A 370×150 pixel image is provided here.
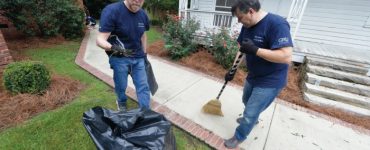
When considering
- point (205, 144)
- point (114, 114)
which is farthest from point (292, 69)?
point (114, 114)

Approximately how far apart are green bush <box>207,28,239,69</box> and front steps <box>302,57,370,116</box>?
5.27 feet

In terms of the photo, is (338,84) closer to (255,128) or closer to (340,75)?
(340,75)

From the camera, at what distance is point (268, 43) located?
5.58 ft

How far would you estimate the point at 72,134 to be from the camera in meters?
2.31

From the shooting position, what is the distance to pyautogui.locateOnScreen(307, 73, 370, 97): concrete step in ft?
12.2

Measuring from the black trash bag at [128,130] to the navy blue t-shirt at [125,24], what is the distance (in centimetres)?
85

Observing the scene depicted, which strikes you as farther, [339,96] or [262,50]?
[339,96]

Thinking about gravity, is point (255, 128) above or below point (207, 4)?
below

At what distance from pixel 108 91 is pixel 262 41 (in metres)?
2.65

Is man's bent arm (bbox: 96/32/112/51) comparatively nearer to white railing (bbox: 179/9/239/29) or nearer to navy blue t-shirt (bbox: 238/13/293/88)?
navy blue t-shirt (bbox: 238/13/293/88)

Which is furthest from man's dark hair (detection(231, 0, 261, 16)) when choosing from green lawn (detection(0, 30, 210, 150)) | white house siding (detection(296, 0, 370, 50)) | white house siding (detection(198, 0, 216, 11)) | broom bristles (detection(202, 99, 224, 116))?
white house siding (detection(198, 0, 216, 11))

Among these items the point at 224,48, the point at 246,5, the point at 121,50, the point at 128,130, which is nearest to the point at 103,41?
the point at 121,50

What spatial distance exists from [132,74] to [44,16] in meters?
4.64

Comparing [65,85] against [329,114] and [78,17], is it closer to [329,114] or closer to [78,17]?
[78,17]
